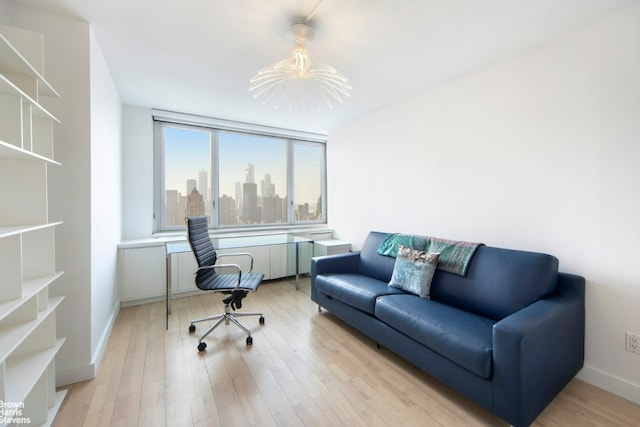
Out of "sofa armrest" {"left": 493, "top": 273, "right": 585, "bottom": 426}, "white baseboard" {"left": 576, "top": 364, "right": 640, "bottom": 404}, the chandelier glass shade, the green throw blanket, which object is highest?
the chandelier glass shade

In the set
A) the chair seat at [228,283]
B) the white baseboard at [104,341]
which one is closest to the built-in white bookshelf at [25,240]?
the white baseboard at [104,341]

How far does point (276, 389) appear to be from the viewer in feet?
5.93

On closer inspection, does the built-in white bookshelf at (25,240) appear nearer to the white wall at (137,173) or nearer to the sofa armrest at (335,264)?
the white wall at (137,173)

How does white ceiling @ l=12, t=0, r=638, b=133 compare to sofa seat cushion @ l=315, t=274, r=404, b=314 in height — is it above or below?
above

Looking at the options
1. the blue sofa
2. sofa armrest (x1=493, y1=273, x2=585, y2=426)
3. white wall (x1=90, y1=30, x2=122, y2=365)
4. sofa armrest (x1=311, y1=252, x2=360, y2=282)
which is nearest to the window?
white wall (x1=90, y1=30, x2=122, y2=365)

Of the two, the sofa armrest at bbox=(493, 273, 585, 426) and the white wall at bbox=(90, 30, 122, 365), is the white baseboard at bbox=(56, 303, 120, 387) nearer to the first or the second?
the white wall at bbox=(90, 30, 122, 365)

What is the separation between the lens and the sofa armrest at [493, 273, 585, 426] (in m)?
1.39

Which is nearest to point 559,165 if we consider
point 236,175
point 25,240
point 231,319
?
point 231,319

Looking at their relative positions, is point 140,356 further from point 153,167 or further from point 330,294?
point 153,167

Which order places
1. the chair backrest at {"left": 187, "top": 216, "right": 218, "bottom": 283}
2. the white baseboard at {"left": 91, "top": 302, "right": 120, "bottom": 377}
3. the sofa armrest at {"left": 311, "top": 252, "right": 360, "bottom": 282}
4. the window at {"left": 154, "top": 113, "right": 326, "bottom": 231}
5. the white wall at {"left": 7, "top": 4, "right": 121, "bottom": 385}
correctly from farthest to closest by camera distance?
the window at {"left": 154, "top": 113, "right": 326, "bottom": 231} < the sofa armrest at {"left": 311, "top": 252, "right": 360, "bottom": 282} < the chair backrest at {"left": 187, "top": 216, "right": 218, "bottom": 283} < the white baseboard at {"left": 91, "top": 302, "right": 120, "bottom": 377} < the white wall at {"left": 7, "top": 4, "right": 121, "bottom": 385}

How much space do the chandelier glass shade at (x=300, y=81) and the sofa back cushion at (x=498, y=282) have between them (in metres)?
1.77

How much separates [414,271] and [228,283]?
1.76 metres

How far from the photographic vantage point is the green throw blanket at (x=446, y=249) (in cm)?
226

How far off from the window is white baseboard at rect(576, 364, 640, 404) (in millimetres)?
3892
